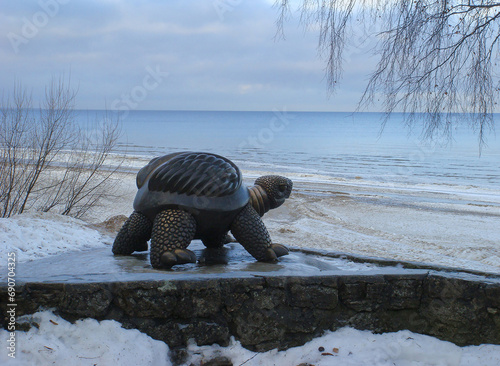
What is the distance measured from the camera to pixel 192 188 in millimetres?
4172

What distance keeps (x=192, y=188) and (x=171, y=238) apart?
0.48 m

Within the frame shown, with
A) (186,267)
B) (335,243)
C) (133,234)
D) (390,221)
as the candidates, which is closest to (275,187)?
(186,267)

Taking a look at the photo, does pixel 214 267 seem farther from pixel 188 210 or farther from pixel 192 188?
pixel 192 188

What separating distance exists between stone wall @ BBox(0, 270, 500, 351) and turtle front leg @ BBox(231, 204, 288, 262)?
0.92 m

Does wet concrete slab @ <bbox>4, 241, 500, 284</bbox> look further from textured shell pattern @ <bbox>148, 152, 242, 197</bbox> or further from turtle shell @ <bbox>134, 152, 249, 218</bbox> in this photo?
textured shell pattern @ <bbox>148, 152, 242, 197</bbox>

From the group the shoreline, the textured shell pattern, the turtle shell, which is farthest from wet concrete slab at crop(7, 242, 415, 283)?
the shoreline

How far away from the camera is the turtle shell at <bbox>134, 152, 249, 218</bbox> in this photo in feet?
13.7

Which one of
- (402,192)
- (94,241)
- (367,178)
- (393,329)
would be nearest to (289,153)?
(367,178)

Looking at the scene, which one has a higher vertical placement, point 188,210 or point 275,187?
point 275,187

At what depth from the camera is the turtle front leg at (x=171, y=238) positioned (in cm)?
394

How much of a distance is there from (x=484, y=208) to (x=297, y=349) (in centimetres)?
1283

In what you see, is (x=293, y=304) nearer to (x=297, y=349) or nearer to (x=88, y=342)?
(x=297, y=349)

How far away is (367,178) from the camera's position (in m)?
21.4

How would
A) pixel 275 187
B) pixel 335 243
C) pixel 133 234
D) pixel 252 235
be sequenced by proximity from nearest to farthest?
pixel 252 235 → pixel 133 234 → pixel 275 187 → pixel 335 243
